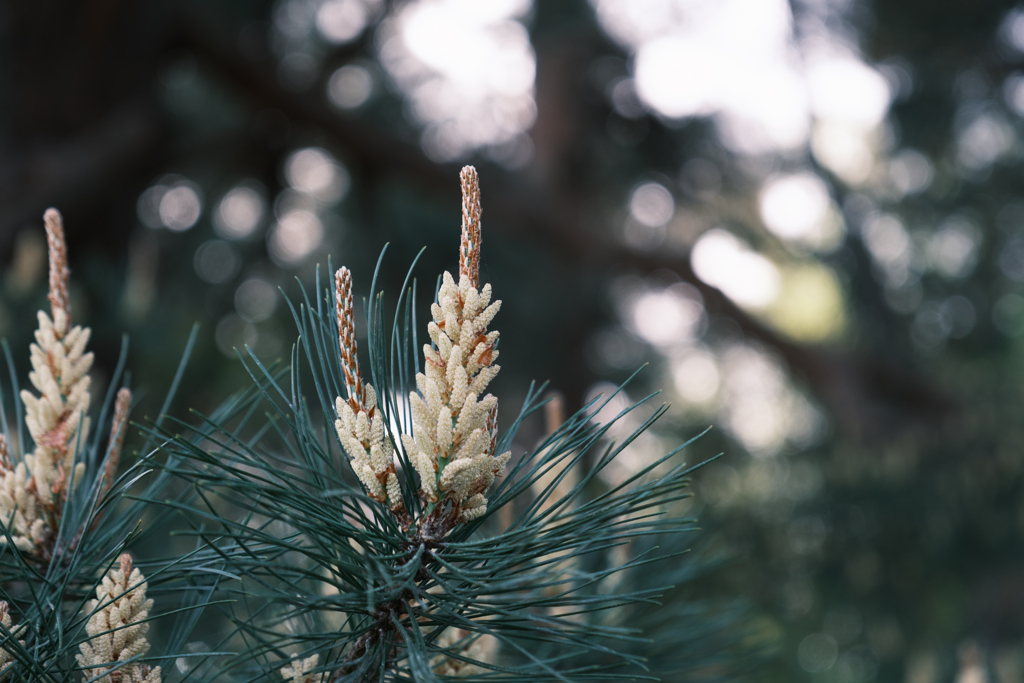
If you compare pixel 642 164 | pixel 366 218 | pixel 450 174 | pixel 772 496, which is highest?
pixel 450 174

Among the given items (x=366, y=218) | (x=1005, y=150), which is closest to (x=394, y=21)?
(x=366, y=218)

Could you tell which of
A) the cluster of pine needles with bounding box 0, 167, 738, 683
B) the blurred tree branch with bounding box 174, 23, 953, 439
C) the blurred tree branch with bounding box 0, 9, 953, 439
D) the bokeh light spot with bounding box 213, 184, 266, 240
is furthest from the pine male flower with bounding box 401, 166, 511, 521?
the bokeh light spot with bounding box 213, 184, 266, 240

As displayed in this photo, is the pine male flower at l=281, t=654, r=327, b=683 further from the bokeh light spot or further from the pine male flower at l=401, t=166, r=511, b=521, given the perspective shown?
the bokeh light spot

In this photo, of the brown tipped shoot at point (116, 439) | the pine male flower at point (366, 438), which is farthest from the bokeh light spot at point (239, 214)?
the pine male flower at point (366, 438)

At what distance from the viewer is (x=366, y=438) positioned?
0.93ft

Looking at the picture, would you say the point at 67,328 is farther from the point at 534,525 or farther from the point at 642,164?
the point at 642,164

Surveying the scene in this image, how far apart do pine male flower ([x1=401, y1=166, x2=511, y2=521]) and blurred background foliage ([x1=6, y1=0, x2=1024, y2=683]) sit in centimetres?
10

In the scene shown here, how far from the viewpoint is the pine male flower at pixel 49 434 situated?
32 centimetres

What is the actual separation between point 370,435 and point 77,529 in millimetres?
167

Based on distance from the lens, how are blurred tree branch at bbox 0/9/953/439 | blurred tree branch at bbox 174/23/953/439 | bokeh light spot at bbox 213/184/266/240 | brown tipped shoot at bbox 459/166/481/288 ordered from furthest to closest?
bokeh light spot at bbox 213/184/266/240 → blurred tree branch at bbox 174/23/953/439 → blurred tree branch at bbox 0/9/953/439 → brown tipped shoot at bbox 459/166/481/288

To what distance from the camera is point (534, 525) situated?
0.96 ft

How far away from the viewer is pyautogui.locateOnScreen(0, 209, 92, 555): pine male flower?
321 mm

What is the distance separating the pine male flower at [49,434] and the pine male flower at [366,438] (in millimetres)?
135

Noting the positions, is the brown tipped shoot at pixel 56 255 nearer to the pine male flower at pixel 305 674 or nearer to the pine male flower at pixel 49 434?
the pine male flower at pixel 49 434
